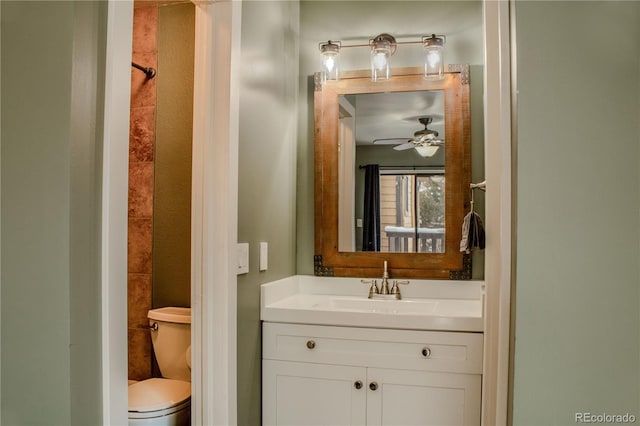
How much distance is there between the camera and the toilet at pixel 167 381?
1937 millimetres

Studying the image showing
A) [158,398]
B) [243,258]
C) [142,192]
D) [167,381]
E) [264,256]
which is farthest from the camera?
[142,192]

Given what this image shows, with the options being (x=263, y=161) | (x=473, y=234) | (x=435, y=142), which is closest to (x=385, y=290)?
(x=473, y=234)

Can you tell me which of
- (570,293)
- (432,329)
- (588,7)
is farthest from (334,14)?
(570,293)

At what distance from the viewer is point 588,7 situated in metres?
1.39

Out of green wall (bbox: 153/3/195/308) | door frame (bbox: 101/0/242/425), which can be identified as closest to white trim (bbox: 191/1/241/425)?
door frame (bbox: 101/0/242/425)

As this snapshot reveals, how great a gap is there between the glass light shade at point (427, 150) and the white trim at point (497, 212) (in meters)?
0.71

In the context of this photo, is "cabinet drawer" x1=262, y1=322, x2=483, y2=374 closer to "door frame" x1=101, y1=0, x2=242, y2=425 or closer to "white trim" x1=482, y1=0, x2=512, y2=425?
"white trim" x1=482, y1=0, x2=512, y2=425

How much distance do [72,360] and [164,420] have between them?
993mm

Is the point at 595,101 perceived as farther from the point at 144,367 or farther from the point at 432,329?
the point at 144,367

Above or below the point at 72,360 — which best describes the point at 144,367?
below

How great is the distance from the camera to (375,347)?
2.03 meters

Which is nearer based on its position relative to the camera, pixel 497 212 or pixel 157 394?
pixel 497 212

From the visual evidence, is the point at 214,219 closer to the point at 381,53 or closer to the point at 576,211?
the point at 576,211

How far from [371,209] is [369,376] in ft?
2.80
